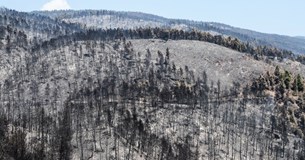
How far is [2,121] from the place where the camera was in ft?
574

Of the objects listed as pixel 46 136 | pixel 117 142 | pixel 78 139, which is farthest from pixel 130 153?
pixel 46 136

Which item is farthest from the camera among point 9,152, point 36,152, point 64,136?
point 64,136

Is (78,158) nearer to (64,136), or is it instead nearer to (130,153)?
(64,136)

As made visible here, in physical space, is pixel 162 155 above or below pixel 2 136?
below

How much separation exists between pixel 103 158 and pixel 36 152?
3191 cm

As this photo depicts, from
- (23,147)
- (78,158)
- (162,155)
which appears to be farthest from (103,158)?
(23,147)

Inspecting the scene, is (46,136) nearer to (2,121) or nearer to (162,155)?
(2,121)

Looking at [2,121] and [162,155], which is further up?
[2,121]

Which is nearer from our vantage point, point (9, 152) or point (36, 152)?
point (9, 152)

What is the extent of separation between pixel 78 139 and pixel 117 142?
16.4 metres

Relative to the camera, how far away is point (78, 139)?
196 metres

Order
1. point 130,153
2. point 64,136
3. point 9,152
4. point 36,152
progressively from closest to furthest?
point 9,152 → point 36,152 → point 64,136 → point 130,153

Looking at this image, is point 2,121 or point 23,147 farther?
point 2,121

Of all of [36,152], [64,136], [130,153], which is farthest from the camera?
[130,153]
